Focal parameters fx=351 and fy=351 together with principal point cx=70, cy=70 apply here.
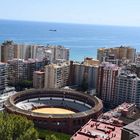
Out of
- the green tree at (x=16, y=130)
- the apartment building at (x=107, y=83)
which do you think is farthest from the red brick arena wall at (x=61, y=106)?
the green tree at (x=16, y=130)

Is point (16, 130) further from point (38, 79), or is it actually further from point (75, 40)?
point (75, 40)

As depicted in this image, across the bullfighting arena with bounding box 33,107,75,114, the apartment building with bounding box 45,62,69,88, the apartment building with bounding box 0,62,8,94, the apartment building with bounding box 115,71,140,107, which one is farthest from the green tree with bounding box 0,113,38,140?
the apartment building with bounding box 45,62,69,88

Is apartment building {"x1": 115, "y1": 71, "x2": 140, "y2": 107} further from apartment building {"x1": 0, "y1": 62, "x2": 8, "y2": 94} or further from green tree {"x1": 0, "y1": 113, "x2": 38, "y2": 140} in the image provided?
green tree {"x1": 0, "y1": 113, "x2": 38, "y2": 140}

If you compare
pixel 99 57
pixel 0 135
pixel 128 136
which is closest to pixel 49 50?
pixel 99 57

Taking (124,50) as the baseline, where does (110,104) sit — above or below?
below

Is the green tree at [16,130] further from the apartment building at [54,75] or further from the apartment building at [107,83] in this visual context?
the apartment building at [54,75]

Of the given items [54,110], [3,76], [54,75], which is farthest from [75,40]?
[54,110]

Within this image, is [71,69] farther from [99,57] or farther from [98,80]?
[99,57]
